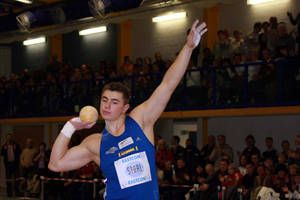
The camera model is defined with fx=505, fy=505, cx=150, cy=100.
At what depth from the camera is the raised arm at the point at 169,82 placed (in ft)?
13.3

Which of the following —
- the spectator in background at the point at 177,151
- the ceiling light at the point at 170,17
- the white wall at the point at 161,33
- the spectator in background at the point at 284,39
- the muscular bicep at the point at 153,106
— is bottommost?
the spectator in background at the point at 177,151

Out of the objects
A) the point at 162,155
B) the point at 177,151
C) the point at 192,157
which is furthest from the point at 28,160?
the point at 192,157

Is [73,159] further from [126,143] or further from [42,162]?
[42,162]

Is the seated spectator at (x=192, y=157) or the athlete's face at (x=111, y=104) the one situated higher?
the athlete's face at (x=111, y=104)

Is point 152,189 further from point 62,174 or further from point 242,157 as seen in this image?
point 62,174

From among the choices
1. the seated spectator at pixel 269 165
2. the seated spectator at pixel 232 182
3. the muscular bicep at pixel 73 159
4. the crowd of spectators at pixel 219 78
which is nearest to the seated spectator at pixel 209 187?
the seated spectator at pixel 232 182

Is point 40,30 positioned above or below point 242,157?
above

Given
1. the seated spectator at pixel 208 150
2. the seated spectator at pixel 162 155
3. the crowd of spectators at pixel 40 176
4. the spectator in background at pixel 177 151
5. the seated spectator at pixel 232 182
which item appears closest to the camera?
the seated spectator at pixel 232 182

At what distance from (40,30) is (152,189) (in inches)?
728

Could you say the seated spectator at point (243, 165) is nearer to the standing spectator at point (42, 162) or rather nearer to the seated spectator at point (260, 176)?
the seated spectator at point (260, 176)

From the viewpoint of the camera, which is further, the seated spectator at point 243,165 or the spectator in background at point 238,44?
the spectator in background at point 238,44

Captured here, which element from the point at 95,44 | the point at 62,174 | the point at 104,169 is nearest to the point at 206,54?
the point at 62,174

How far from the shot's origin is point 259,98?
1213cm

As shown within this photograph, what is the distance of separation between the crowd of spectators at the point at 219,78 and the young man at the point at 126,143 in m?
7.38
